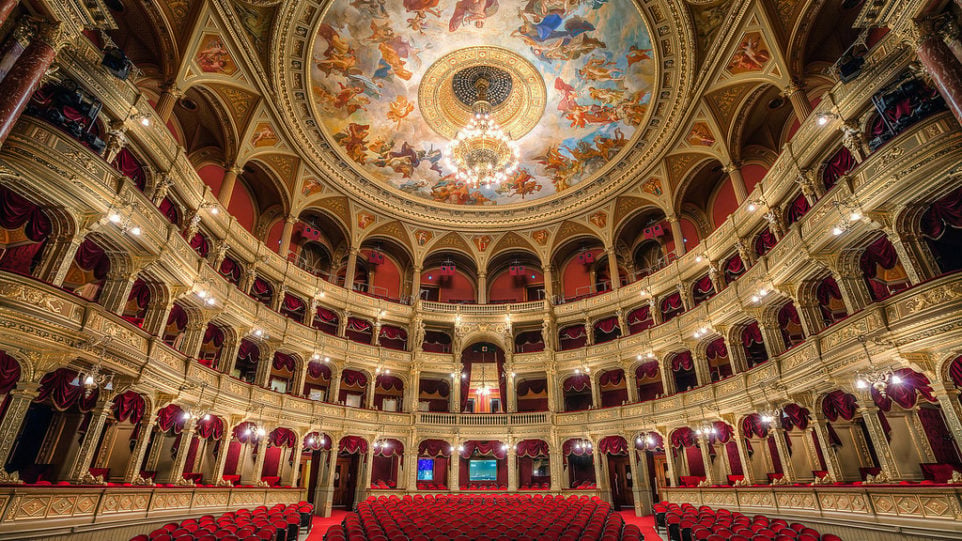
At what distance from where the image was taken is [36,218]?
1035 centimetres

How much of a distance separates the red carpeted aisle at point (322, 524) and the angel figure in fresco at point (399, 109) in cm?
1764

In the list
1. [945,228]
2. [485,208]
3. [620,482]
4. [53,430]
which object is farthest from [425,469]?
[945,228]

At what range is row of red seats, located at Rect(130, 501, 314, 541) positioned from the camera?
7734 mm

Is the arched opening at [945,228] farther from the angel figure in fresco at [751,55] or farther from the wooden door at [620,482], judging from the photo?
the wooden door at [620,482]

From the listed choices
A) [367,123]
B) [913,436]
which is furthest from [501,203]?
[913,436]

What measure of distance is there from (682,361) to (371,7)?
20177 mm

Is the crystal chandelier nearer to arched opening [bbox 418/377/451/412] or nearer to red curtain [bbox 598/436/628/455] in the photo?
arched opening [bbox 418/377/451/412]

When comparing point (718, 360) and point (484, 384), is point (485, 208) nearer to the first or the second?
point (484, 384)

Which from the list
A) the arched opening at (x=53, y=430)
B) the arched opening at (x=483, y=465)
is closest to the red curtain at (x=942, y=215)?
the arched opening at (x=483, y=465)

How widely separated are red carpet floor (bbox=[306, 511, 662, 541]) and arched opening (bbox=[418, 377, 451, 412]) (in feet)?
23.8

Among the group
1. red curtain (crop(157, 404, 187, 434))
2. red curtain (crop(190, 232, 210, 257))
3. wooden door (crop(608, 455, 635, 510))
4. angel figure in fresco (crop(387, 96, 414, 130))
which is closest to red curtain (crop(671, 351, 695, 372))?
wooden door (crop(608, 455, 635, 510))

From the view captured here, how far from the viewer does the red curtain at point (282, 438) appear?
755 inches

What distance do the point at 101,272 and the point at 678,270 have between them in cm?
2213

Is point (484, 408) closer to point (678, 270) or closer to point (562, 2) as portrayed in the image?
point (678, 270)
